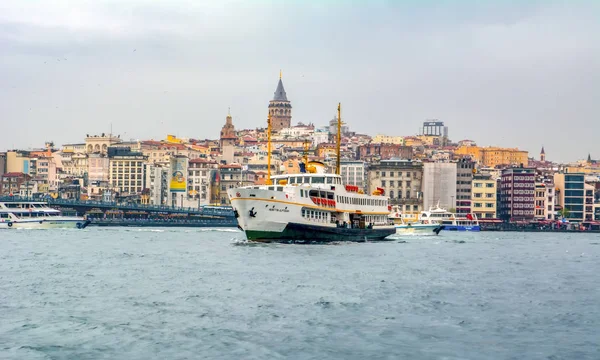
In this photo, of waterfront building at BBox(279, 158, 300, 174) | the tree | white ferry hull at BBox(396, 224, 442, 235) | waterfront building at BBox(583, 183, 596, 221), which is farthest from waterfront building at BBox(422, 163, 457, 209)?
white ferry hull at BBox(396, 224, 442, 235)

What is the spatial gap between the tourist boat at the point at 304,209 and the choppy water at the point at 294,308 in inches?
288

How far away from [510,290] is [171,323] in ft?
44.9

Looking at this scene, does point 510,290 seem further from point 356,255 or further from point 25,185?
point 25,185

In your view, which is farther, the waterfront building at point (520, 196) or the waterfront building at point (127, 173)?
the waterfront building at point (127, 173)

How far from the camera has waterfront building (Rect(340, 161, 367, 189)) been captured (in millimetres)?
162500

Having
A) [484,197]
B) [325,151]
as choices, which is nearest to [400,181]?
[484,197]

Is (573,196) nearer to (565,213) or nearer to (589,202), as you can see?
(589,202)

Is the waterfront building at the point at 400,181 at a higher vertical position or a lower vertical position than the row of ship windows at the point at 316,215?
higher

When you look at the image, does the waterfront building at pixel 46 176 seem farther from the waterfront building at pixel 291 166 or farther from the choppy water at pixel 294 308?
the choppy water at pixel 294 308

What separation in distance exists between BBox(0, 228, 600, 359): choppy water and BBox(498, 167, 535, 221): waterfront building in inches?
4096

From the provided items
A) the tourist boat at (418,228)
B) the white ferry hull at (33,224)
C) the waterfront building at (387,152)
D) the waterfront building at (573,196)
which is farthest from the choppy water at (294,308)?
the waterfront building at (387,152)

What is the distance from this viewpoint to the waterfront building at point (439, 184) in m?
150

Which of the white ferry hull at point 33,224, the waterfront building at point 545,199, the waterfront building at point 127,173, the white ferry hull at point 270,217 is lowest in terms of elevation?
the white ferry hull at point 33,224

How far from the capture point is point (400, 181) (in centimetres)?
15075
